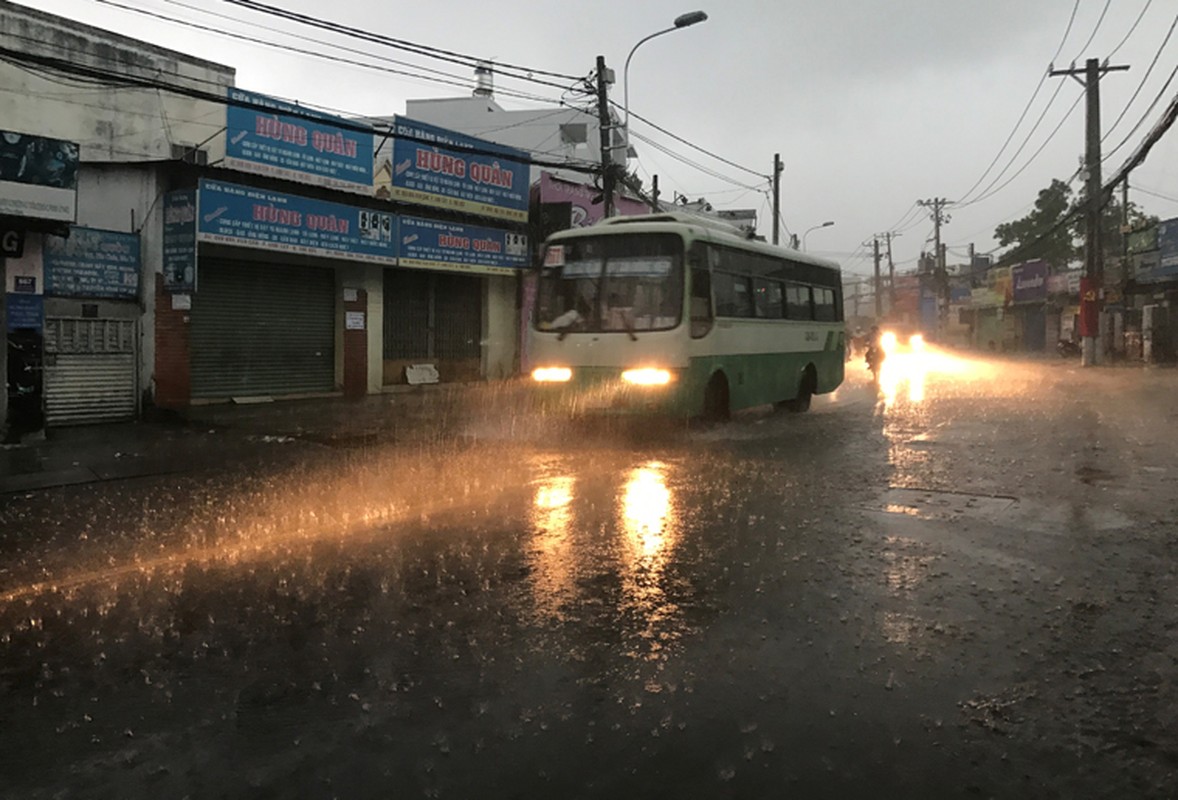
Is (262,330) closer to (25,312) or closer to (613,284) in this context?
(25,312)

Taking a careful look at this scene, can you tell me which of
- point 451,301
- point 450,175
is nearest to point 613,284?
point 450,175

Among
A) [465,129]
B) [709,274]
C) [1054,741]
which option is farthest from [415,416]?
[465,129]

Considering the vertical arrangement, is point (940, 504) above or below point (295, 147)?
below

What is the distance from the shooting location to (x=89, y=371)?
14.6 m

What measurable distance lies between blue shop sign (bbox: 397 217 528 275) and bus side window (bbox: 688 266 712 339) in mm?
9693

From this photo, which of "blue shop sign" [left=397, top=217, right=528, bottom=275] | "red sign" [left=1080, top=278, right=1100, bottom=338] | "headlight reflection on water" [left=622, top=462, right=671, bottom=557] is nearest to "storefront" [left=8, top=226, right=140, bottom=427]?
"blue shop sign" [left=397, top=217, right=528, bottom=275]

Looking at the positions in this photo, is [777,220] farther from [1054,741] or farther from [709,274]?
[1054,741]

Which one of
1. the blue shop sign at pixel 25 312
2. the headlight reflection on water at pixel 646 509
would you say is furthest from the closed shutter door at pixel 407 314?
the headlight reflection on water at pixel 646 509

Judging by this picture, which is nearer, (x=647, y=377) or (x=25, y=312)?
(x=25, y=312)

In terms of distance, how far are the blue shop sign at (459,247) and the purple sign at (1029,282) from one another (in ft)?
132

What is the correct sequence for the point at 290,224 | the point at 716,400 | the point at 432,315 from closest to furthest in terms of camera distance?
the point at 716,400, the point at 290,224, the point at 432,315

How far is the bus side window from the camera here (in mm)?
13016

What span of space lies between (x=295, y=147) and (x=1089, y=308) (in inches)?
1122

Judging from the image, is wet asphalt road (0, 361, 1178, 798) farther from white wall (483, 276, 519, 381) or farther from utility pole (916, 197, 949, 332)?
utility pole (916, 197, 949, 332)
